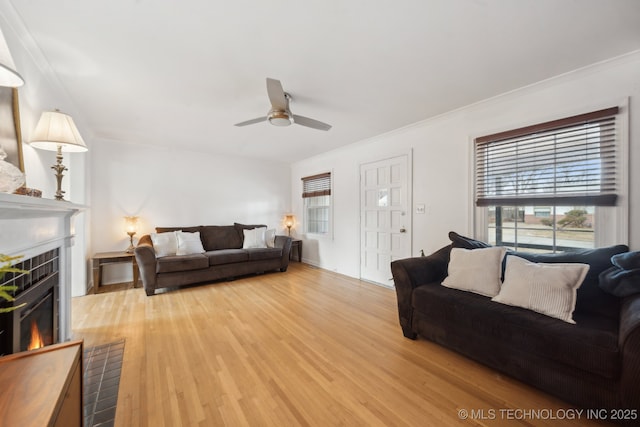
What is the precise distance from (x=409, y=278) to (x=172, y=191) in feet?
14.8

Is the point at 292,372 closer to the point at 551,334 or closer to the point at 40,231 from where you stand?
the point at 551,334

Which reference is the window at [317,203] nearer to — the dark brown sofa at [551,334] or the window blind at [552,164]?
the window blind at [552,164]

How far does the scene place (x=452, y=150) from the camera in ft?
10.2

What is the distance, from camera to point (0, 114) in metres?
1.41

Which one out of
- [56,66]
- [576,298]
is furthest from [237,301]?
[576,298]

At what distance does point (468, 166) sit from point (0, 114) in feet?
12.8

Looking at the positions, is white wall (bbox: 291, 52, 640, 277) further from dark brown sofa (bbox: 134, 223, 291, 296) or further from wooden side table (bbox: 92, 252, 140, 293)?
wooden side table (bbox: 92, 252, 140, 293)

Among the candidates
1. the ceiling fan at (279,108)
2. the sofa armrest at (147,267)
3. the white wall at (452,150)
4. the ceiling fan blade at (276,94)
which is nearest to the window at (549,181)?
the white wall at (452,150)

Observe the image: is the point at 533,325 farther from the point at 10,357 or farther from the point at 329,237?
the point at 329,237

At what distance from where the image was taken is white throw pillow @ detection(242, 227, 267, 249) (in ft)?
16.1

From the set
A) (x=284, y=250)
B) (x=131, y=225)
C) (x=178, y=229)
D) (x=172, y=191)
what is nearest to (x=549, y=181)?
(x=284, y=250)

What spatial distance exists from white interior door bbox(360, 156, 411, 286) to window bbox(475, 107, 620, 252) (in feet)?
3.36

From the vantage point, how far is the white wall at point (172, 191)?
4.19 meters

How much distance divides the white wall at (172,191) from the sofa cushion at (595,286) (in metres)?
5.13
